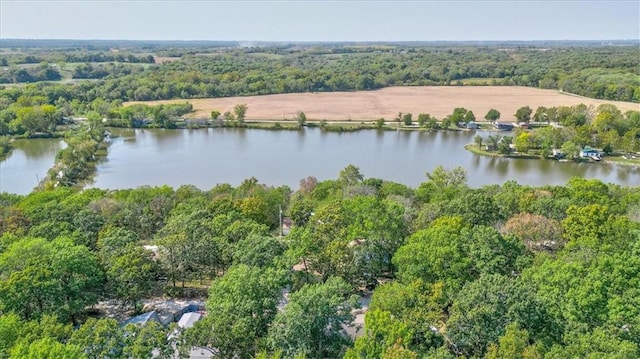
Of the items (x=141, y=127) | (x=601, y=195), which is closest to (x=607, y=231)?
(x=601, y=195)

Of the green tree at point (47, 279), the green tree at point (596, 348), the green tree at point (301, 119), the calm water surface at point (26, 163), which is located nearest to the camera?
the green tree at point (596, 348)

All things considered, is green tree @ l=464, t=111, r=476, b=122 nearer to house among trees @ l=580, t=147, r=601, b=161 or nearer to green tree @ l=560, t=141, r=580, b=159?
green tree @ l=560, t=141, r=580, b=159

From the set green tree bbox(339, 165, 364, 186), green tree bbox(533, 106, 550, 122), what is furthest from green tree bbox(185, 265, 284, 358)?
green tree bbox(533, 106, 550, 122)

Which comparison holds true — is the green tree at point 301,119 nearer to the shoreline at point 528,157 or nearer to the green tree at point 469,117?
the green tree at point 469,117

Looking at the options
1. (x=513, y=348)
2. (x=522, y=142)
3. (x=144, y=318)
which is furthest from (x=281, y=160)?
(x=513, y=348)

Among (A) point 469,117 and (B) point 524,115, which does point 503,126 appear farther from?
(A) point 469,117

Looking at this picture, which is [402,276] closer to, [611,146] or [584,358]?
[584,358]

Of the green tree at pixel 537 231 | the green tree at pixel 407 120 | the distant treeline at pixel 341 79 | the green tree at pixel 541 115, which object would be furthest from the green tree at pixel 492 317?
the distant treeline at pixel 341 79
